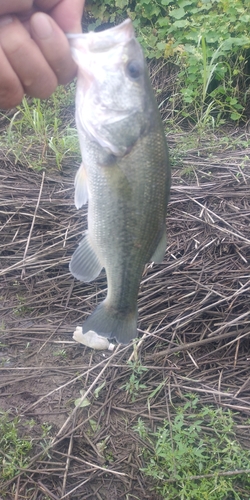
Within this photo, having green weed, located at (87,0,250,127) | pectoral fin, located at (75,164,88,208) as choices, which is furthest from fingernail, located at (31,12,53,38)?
green weed, located at (87,0,250,127)

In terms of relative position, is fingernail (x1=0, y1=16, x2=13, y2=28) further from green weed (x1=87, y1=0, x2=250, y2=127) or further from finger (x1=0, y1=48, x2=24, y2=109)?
green weed (x1=87, y1=0, x2=250, y2=127)

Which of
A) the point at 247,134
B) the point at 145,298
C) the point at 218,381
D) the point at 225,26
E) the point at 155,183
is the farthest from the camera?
the point at 225,26

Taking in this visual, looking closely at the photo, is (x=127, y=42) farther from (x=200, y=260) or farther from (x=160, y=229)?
(x=200, y=260)

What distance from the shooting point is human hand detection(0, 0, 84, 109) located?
1.39 m

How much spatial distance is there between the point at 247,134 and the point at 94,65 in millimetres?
3280

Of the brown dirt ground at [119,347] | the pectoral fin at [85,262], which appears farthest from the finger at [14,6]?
the brown dirt ground at [119,347]

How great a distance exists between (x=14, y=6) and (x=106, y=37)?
0.32 m

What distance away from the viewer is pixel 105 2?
20.2 feet

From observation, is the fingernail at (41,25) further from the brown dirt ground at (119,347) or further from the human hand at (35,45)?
the brown dirt ground at (119,347)

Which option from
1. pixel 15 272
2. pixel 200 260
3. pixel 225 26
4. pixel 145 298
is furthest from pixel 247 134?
pixel 15 272

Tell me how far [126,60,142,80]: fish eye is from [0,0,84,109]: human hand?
7.1 inches

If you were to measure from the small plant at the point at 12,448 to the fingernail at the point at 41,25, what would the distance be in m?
1.91

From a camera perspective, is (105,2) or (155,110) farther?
(105,2)

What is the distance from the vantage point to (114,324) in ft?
6.18
